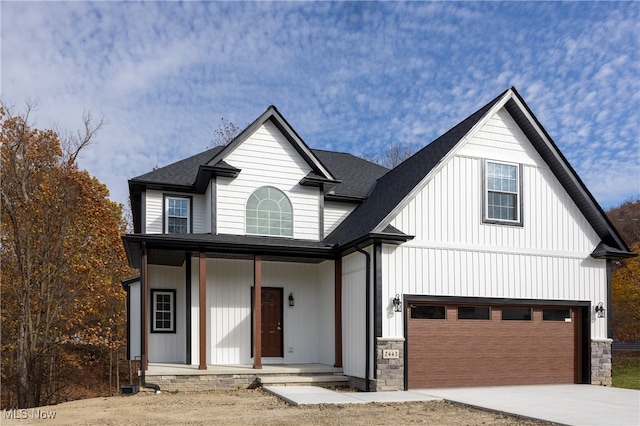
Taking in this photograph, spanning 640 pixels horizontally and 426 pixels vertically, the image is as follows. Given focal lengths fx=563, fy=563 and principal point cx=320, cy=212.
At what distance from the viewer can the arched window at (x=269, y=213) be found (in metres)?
15.1

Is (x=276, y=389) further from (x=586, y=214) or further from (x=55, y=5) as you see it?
(x=55, y=5)

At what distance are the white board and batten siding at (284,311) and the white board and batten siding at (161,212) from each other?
1.23 m

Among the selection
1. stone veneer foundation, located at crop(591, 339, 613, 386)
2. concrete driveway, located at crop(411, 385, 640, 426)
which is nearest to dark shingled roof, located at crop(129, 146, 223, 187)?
concrete driveway, located at crop(411, 385, 640, 426)

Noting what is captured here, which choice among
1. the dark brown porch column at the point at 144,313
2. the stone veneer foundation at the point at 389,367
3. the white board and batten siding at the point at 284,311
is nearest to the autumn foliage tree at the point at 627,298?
the white board and batten siding at the point at 284,311

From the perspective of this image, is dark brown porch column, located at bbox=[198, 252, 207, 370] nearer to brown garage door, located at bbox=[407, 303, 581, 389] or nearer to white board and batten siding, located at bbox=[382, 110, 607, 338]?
white board and batten siding, located at bbox=[382, 110, 607, 338]

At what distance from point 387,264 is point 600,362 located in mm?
6453

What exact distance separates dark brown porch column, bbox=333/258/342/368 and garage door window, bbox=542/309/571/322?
17.0ft

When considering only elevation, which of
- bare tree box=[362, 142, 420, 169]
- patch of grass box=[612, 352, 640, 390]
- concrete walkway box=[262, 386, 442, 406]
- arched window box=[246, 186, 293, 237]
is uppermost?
bare tree box=[362, 142, 420, 169]

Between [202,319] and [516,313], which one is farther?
[516,313]

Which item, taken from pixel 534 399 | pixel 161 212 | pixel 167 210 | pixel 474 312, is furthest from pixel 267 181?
pixel 534 399

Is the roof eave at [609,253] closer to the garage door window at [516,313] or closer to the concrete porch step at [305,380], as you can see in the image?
the garage door window at [516,313]

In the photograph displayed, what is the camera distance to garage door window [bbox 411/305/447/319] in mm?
13024

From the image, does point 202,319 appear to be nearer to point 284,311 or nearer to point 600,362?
point 284,311

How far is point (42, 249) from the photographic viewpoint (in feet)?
68.2
